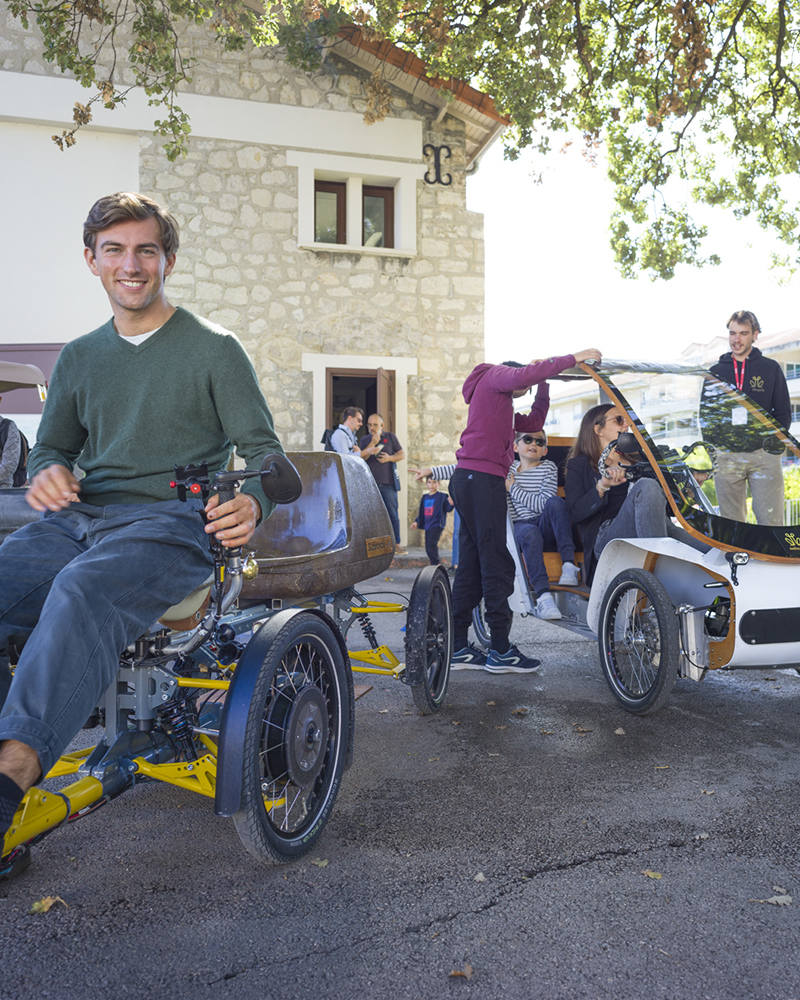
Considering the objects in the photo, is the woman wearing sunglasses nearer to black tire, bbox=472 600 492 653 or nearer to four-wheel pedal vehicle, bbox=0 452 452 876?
black tire, bbox=472 600 492 653

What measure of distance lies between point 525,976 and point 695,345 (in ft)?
202

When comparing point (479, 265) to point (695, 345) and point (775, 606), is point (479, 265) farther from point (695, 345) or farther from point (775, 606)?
point (695, 345)

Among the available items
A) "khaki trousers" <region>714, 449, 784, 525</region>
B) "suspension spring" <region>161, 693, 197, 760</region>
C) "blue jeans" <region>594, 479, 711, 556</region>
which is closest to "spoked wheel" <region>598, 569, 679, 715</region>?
"blue jeans" <region>594, 479, 711, 556</region>

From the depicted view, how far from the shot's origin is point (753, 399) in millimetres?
6012

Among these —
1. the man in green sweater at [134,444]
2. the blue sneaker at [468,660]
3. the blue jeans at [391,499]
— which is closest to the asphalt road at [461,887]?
the man in green sweater at [134,444]

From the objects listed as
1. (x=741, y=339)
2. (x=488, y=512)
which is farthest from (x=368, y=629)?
(x=741, y=339)

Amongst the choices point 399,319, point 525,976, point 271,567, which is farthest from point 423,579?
point 399,319

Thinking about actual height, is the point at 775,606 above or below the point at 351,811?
above

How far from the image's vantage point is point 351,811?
291cm

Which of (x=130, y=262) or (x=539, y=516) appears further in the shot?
(x=539, y=516)

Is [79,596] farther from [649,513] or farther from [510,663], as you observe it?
[510,663]

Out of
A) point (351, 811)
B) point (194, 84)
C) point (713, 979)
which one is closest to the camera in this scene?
point (713, 979)

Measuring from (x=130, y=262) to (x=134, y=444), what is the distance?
1.88 ft

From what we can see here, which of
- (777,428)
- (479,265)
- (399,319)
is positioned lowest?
(777,428)
